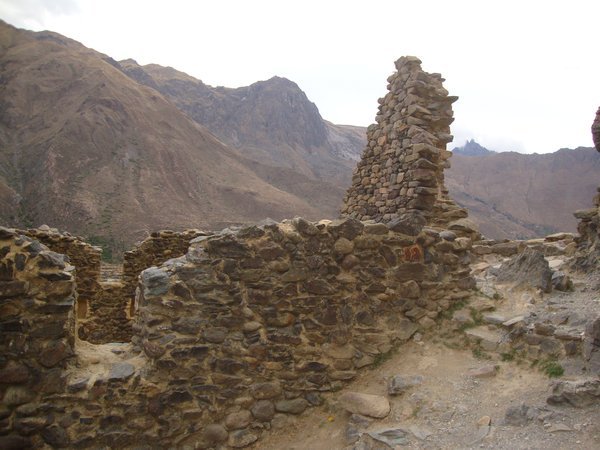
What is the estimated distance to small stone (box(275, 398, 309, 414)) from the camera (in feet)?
16.0

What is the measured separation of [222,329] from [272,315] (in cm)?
55

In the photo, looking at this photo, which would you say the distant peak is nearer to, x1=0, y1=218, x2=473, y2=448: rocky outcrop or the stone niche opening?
the stone niche opening

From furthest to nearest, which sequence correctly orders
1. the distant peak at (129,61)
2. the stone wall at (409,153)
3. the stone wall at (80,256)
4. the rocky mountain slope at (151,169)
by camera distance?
the distant peak at (129,61) → the rocky mountain slope at (151,169) → the stone wall at (80,256) → the stone wall at (409,153)

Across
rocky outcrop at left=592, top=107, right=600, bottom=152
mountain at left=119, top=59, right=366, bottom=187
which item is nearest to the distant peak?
mountain at left=119, top=59, right=366, bottom=187

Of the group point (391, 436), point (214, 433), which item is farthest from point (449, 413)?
point (214, 433)

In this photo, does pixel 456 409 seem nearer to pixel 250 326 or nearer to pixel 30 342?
pixel 250 326

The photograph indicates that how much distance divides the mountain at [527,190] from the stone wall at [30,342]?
57233mm

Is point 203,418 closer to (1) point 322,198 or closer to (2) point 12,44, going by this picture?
(1) point 322,198

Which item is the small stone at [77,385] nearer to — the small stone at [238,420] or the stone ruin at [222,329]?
the stone ruin at [222,329]

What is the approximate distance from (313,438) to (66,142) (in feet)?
164

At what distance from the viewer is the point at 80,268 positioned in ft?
35.5

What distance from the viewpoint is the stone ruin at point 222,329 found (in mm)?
4180

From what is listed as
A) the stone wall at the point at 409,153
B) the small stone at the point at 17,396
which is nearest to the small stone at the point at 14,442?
the small stone at the point at 17,396

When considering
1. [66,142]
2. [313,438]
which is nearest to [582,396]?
[313,438]
